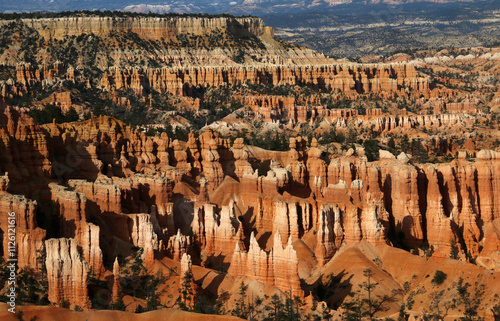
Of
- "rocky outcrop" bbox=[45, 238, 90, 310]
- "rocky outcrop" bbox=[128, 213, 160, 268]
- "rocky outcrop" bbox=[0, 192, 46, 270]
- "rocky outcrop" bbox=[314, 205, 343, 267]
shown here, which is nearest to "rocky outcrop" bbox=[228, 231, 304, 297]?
"rocky outcrop" bbox=[128, 213, 160, 268]

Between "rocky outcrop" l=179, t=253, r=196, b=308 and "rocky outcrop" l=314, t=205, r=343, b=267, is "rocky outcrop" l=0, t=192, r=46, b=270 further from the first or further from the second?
"rocky outcrop" l=314, t=205, r=343, b=267

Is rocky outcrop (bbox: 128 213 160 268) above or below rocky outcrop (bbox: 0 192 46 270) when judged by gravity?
below

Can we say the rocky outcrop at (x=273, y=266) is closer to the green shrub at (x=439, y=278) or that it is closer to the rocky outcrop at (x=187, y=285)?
the rocky outcrop at (x=187, y=285)

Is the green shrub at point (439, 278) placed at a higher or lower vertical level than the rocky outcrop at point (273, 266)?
lower

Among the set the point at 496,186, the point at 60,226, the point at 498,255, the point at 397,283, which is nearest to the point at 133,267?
the point at 60,226

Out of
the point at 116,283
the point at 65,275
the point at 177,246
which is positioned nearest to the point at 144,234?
the point at 177,246

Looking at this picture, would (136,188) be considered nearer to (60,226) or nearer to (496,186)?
(60,226)

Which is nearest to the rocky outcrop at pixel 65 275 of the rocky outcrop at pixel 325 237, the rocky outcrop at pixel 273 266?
the rocky outcrop at pixel 273 266

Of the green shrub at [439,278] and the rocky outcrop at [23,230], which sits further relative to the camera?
the green shrub at [439,278]
